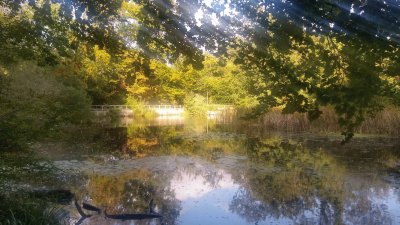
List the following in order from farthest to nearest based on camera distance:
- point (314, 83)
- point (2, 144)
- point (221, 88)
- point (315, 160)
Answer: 1. point (221, 88)
2. point (315, 160)
3. point (2, 144)
4. point (314, 83)

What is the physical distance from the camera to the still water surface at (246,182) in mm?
6625

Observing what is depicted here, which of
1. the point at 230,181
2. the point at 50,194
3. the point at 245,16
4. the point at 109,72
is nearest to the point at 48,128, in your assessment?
the point at 50,194

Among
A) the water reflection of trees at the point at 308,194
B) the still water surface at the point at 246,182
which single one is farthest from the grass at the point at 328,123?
the water reflection of trees at the point at 308,194

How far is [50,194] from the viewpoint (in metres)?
6.96

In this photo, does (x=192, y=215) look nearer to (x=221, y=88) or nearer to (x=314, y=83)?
(x=314, y=83)

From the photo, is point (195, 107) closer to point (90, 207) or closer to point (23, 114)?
point (23, 114)

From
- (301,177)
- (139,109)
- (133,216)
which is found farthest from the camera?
(139,109)

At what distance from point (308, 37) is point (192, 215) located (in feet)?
14.7

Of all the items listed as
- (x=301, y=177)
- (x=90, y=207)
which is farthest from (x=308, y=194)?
(x=90, y=207)

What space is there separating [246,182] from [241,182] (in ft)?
0.39

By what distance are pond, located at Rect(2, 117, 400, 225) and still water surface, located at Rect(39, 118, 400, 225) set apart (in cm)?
2

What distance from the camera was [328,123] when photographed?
17688 mm

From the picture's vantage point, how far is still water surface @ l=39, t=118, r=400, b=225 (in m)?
6.62

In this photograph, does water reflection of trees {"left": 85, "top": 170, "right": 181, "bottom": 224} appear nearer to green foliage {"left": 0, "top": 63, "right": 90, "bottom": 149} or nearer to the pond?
the pond
